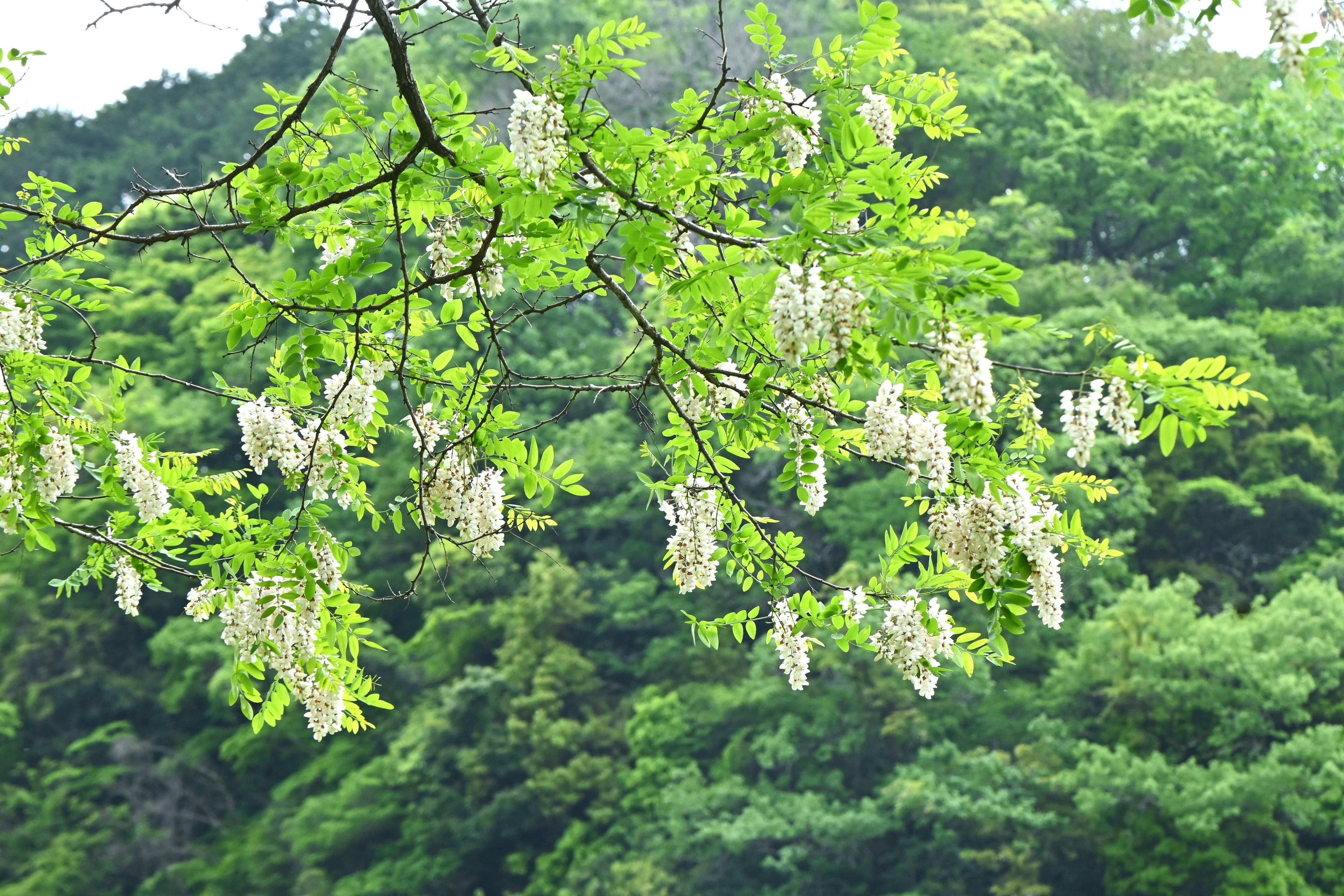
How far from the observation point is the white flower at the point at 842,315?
2.25 m

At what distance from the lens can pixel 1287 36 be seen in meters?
2.23

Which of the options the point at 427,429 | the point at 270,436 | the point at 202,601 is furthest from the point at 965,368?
the point at 202,601

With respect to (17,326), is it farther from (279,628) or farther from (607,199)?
(607,199)

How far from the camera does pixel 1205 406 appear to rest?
2311 millimetres

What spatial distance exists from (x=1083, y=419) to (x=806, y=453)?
0.82 meters

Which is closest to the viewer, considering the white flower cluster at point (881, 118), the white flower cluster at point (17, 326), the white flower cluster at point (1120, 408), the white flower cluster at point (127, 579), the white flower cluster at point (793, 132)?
the white flower cluster at point (1120, 408)

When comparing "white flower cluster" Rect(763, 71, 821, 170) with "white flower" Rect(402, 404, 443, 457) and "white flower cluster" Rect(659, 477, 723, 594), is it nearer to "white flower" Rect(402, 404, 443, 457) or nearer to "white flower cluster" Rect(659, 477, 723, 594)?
"white flower cluster" Rect(659, 477, 723, 594)

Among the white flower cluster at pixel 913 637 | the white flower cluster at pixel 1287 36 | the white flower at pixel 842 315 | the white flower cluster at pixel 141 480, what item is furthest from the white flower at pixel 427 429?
the white flower cluster at pixel 1287 36

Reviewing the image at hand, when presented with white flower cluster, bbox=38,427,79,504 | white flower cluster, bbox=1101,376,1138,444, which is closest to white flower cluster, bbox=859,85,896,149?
white flower cluster, bbox=1101,376,1138,444

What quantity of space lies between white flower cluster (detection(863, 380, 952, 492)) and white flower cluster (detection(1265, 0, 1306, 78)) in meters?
0.94

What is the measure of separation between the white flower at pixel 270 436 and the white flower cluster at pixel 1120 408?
1995 mm

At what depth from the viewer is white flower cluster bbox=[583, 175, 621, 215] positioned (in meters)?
2.71

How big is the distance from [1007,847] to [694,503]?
1049 centimetres

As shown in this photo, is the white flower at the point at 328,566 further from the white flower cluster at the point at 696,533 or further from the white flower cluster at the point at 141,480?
the white flower cluster at the point at 696,533
